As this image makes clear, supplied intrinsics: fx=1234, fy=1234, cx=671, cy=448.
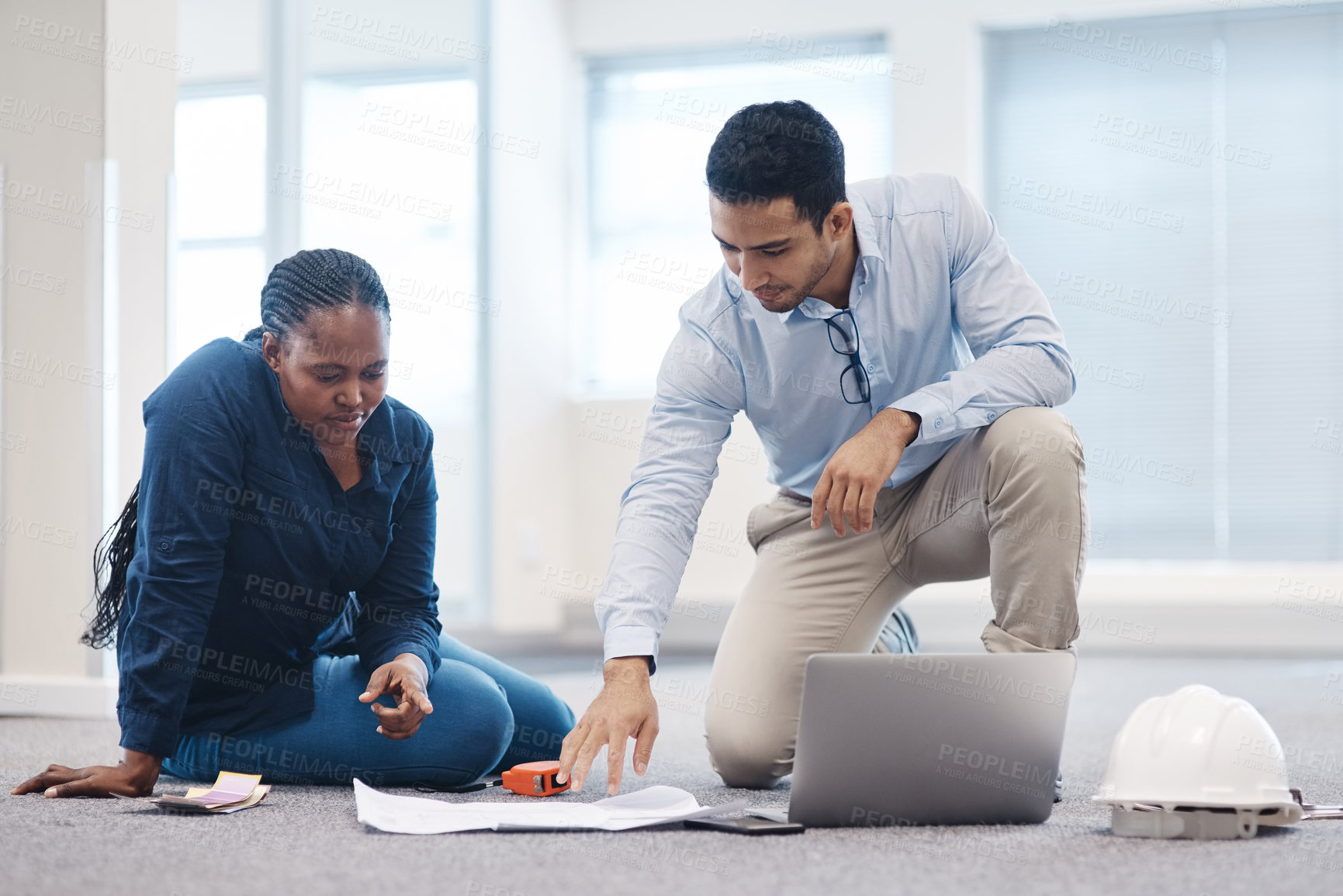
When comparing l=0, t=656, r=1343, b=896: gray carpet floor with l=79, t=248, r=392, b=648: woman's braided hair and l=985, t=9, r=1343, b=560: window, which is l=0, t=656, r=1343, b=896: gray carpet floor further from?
l=985, t=9, r=1343, b=560: window

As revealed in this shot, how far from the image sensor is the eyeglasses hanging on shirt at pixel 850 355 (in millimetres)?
1698

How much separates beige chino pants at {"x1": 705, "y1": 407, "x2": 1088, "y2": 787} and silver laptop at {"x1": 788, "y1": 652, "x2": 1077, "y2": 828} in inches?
8.7

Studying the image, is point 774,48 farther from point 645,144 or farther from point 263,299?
point 263,299

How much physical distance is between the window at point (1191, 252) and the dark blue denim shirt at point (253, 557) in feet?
10.7

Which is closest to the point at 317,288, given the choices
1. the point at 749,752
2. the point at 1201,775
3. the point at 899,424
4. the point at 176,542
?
the point at 176,542

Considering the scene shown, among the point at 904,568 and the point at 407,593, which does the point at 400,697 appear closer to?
the point at 407,593

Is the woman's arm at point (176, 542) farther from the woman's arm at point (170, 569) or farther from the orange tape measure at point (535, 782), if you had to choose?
the orange tape measure at point (535, 782)

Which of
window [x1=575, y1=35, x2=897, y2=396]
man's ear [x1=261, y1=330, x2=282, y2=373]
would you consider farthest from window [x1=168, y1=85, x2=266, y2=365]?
man's ear [x1=261, y1=330, x2=282, y2=373]

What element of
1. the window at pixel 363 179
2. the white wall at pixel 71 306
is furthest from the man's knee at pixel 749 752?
the window at pixel 363 179

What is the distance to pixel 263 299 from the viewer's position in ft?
5.05

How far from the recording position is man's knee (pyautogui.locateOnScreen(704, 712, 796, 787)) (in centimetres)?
166

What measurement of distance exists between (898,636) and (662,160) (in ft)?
9.96

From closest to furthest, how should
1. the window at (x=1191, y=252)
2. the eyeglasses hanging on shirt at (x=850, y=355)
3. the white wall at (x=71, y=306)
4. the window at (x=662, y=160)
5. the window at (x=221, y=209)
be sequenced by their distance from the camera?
1. the eyeglasses hanging on shirt at (x=850, y=355)
2. the white wall at (x=71, y=306)
3. the window at (x=221, y=209)
4. the window at (x=1191, y=252)
5. the window at (x=662, y=160)

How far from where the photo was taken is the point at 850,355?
171 centimetres
